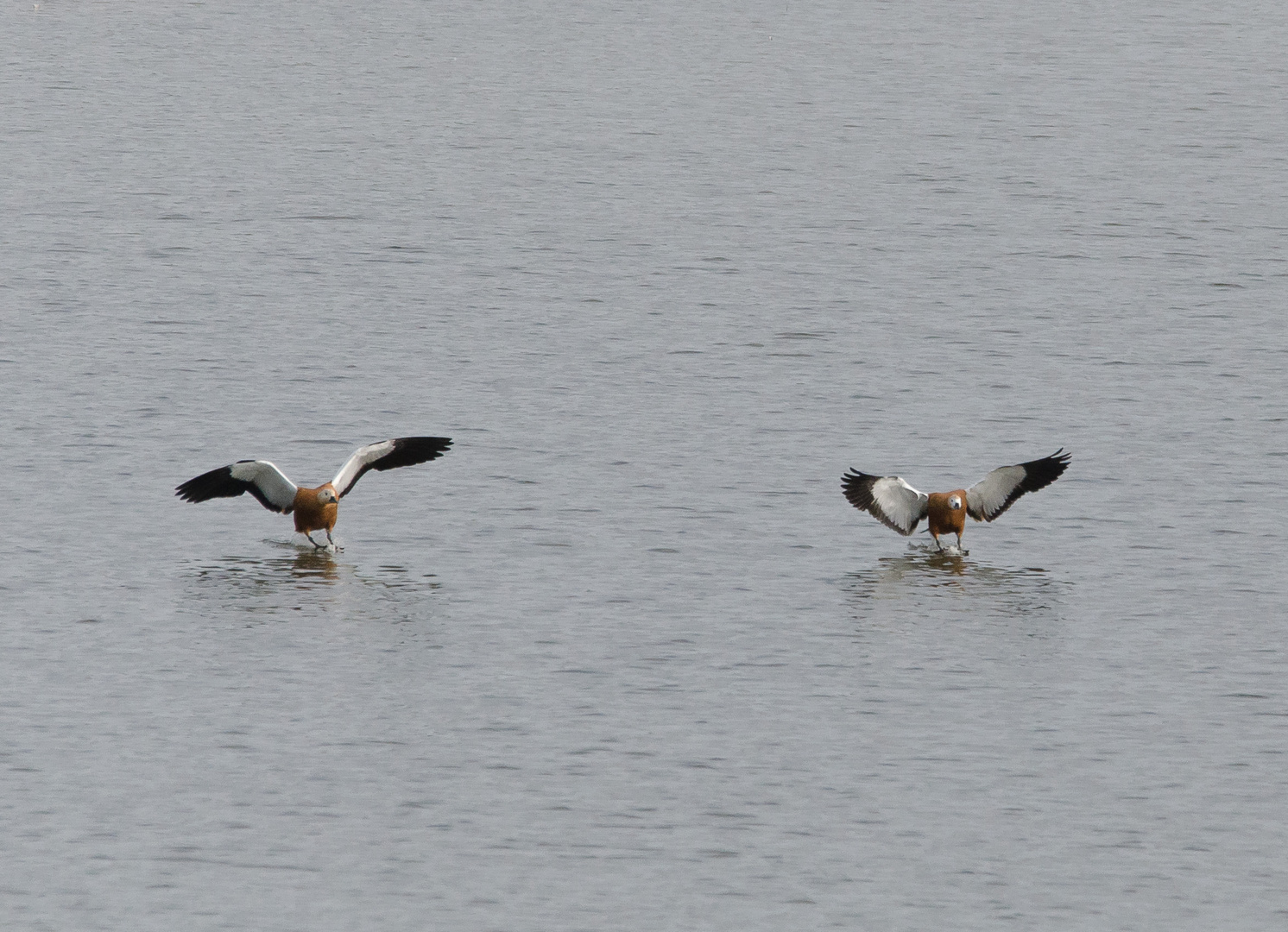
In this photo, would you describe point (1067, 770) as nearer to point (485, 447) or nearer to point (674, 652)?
point (674, 652)

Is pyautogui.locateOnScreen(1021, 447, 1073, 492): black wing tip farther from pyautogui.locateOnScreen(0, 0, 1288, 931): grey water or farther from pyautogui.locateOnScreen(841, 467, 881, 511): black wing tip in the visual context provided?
pyautogui.locateOnScreen(841, 467, 881, 511): black wing tip

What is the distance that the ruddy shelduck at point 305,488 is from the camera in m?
25.7

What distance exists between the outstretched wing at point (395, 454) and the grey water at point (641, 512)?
815 mm

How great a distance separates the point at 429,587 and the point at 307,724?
183 inches

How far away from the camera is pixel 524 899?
16766 millimetres

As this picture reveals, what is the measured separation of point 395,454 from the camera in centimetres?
2697

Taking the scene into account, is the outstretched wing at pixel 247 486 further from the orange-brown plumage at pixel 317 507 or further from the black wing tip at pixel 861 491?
the black wing tip at pixel 861 491

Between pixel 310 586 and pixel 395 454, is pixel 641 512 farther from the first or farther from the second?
pixel 310 586

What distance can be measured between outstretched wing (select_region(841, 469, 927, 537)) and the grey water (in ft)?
1.26

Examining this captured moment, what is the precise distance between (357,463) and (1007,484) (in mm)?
7359

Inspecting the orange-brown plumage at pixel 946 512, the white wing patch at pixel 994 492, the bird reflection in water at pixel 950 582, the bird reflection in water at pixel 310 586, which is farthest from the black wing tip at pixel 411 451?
the white wing patch at pixel 994 492

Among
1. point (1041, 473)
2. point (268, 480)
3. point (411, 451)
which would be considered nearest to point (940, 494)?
point (1041, 473)

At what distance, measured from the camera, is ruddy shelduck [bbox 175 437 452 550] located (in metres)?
25.7

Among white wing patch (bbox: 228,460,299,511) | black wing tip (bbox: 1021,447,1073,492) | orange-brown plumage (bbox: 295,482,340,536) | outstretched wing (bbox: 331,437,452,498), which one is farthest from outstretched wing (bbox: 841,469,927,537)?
white wing patch (bbox: 228,460,299,511)
